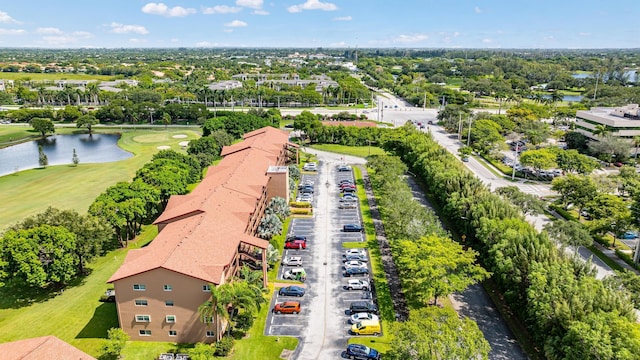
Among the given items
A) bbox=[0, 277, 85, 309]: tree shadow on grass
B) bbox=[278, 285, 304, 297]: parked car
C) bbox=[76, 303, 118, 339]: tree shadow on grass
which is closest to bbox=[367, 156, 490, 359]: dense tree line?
bbox=[278, 285, 304, 297]: parked car

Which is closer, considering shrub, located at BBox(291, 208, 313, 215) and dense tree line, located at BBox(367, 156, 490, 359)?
dense tree line, located at BBox(367, 156, 490, 359)

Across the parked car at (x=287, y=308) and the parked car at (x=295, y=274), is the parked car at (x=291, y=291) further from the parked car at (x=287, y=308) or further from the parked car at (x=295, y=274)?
the parked car at (x=295, y=274)

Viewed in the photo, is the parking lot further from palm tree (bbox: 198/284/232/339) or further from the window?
the window

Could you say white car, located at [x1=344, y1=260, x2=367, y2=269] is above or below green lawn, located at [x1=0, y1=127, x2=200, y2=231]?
below

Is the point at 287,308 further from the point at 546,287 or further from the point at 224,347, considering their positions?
the point at 546,287

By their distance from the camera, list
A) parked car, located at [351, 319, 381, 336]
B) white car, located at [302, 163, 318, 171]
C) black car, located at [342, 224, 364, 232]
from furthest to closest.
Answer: white car, located at [302, 163, 318, 171]
black car, located at [342, 224, 364, 232]
parked car, located at [351, 319, 381, 336]

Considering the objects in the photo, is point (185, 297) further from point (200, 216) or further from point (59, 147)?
point (59, 147)

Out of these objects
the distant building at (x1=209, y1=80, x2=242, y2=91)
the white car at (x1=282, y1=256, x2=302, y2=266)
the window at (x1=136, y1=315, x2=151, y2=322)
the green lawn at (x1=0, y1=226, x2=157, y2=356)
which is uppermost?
the distant building at (x1=209, y1=80, x2=242, y2=91)

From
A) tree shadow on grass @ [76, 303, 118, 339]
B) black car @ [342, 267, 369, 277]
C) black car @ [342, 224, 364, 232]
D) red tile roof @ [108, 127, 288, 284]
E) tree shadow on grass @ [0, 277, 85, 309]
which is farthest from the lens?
black car @ [342, 224, 364, 232]

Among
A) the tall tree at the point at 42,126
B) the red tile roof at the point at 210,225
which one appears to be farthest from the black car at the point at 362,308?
the tall tree at the point at 42,126
